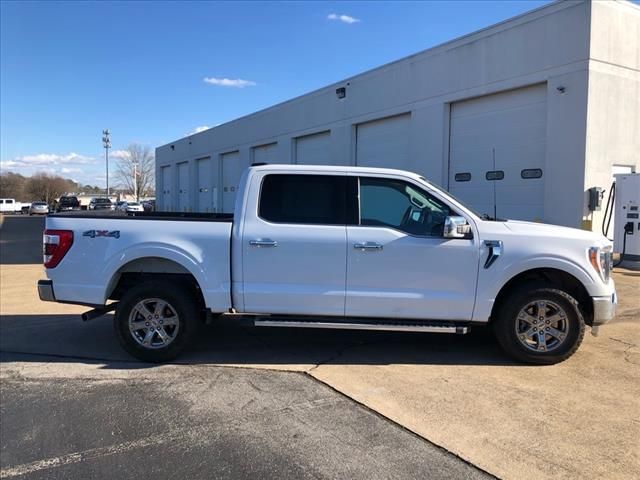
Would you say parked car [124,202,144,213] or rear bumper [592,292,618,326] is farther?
parked car [124,202,144,213]

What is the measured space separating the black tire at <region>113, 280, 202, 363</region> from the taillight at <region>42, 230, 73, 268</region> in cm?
79

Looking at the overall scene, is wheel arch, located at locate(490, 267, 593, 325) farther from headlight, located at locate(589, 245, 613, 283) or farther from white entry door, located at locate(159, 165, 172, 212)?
white entry door, located at locate(159, 165, 172, 212)

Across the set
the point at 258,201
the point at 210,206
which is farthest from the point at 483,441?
the point at 210,206

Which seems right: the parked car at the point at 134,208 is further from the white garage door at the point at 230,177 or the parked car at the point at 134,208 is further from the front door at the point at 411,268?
the white garage door at the point at 230,177

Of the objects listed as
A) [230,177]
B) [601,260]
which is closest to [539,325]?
[601,260]

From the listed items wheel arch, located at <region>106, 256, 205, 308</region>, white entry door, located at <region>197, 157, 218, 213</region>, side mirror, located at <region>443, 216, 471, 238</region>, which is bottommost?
wheel arch, located at <region>106, 256, 205, 308</region>

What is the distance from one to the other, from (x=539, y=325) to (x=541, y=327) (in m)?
0.03

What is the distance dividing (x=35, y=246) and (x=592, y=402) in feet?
66.7

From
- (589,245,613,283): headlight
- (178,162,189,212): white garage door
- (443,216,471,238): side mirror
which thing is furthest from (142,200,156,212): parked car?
(589,245,613,283): headlight

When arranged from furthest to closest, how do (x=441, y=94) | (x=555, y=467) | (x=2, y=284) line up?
(x=441, y=94), (x=2, y=284), (x=555, y=467)

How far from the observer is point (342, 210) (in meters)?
5.58

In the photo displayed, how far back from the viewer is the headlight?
539 cm

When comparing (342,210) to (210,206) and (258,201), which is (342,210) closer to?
(258,201)

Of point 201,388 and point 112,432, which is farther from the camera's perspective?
point 201,388
